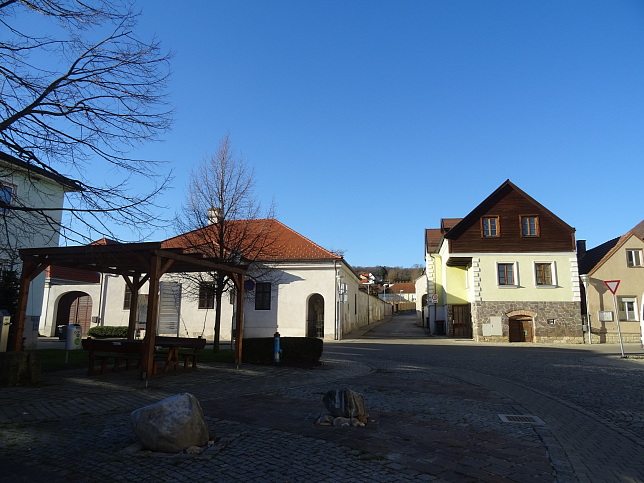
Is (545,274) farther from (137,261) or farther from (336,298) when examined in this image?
(137,261)

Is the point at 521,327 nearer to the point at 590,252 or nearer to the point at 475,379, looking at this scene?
the point at 590,252

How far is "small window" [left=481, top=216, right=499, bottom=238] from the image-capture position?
96.4 ft

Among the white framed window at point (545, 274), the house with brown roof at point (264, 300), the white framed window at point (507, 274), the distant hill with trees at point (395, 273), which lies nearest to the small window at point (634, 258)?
the white framed window at point (545, 274)

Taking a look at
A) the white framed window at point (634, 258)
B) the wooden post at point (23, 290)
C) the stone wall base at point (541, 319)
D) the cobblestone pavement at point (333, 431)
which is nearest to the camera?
the cobblestone pavement at point (333, 431)

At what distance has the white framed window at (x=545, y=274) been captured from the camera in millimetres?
28250

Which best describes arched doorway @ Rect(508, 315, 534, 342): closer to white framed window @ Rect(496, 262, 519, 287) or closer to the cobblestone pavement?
white framed window @ Rect(496, 262, 519, 287)

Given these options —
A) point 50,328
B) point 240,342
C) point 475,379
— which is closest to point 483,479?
point 475,379

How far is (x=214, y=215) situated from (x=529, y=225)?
67.8 feet

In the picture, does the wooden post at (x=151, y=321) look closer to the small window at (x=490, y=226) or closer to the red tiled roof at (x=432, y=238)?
the small window at (x=490, y=226)

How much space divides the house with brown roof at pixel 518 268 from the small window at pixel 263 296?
1181 cm

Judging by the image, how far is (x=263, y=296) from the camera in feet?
95.8

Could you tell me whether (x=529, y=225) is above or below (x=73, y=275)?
above

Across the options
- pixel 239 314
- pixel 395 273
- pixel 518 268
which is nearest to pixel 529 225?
pixel 518 268

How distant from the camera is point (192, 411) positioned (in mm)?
5266
